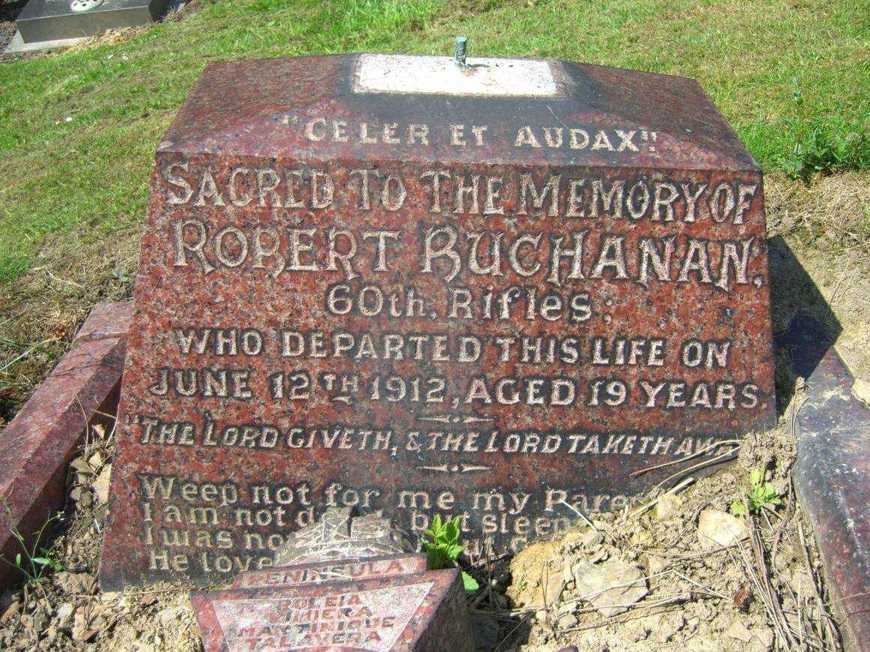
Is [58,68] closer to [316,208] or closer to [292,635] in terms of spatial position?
[316,208]

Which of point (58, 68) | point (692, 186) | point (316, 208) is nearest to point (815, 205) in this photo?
point (692, 186)

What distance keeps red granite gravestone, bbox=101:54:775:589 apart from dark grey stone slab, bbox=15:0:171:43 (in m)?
6.99

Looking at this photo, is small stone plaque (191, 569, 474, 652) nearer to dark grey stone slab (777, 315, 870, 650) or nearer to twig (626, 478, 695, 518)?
twig (626, 478, 695, 518)

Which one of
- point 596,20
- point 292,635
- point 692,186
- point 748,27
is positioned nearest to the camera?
point 292,635

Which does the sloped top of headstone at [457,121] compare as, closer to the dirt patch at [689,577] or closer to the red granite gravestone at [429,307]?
the red granite gravestone at [429,307]

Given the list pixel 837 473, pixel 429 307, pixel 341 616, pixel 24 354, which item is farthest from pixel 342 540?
pixel 24 354

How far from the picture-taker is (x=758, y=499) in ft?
8.82

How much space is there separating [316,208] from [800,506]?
1.67 metres

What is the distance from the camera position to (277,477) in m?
2.80

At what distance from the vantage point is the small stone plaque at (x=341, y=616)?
2.09 m

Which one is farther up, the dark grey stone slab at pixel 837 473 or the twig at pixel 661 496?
the dark grey stone slab at pixel 837 473

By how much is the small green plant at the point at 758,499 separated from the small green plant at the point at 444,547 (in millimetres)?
823

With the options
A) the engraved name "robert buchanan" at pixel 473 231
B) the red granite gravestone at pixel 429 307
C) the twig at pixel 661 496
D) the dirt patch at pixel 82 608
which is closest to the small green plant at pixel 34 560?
the dirt patch at pixel 82 608

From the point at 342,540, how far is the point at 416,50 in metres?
4.24
